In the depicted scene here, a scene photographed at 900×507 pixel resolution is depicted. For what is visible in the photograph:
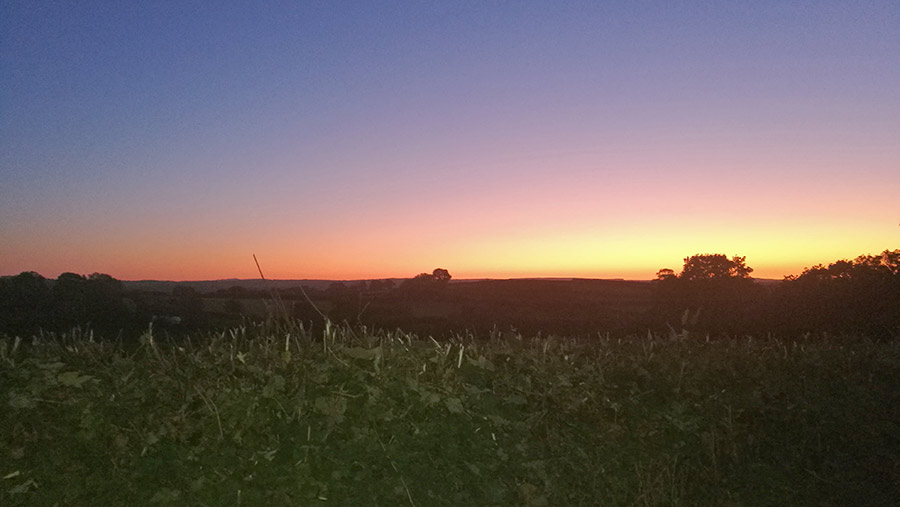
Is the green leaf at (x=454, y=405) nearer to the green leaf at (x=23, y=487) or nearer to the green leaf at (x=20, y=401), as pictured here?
the green leaf at (x=23, y=487)

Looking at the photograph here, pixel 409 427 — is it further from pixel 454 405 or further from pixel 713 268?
pixel 713 268

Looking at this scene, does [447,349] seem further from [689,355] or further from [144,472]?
[689,355]

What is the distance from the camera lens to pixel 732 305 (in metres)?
19.8

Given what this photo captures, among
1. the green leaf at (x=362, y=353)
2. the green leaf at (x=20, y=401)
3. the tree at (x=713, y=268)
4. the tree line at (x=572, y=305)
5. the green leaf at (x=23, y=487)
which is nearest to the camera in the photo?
the green leaf at (x=23, y=487)

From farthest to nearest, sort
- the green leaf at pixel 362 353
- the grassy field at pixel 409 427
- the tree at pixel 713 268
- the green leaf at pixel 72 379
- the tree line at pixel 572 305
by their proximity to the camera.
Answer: the tree at pixel 713 268 → the tree line at pixel 572 305 → the green leaf at pixel 362 353 → the green leaf at pixel 72 379 → the grassy field at pixel 409 427

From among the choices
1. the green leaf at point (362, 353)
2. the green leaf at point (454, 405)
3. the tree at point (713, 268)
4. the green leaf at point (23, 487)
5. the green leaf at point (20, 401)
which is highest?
the tree at point (713, 268)

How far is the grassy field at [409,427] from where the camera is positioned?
5.21 metres

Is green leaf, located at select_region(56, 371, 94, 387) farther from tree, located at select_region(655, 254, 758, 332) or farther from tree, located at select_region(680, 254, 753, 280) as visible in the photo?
tree, located at select_region(680, 254, 753, 280)

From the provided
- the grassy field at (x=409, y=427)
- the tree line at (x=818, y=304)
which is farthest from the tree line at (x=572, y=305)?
the grassy field at (x=409, y=427)

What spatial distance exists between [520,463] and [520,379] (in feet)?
3.60

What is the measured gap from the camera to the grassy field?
17.1 ft

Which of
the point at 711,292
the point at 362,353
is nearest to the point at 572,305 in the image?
the point at 711,292

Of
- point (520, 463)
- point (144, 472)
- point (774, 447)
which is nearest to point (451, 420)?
point (520, 463)

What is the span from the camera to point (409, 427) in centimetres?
567
